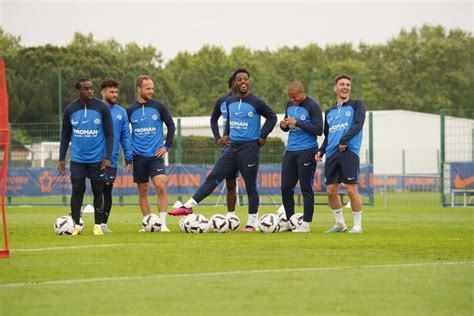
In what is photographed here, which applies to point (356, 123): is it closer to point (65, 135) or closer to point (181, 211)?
point (181, 211)

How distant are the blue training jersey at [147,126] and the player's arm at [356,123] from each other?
9.12ft

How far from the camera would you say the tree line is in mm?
63562

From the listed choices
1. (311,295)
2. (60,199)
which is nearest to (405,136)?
(60,199)

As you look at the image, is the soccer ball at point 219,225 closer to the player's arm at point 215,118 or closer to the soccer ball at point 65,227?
the player's arm at point 215,118

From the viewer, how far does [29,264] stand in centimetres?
1067

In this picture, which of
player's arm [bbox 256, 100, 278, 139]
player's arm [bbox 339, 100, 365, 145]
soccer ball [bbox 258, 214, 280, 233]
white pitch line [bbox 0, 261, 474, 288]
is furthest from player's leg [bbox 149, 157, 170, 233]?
white pitch line [bbox 0, 261, 474, 288]

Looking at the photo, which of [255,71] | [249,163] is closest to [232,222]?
[249,163]

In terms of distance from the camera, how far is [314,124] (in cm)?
1542

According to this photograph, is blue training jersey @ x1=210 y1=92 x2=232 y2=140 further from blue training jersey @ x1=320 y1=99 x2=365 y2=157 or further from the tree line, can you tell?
the tree line

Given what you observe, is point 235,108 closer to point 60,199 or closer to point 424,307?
point 424,307

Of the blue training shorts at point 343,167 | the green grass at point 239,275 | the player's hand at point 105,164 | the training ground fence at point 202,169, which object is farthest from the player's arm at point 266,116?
the training ground fence at point 202,169

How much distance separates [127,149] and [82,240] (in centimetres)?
262

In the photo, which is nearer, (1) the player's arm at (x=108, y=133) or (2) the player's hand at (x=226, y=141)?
(1) the player's arm at (x=108, y=133)

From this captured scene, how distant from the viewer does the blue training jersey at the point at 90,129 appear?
50.1 ft
